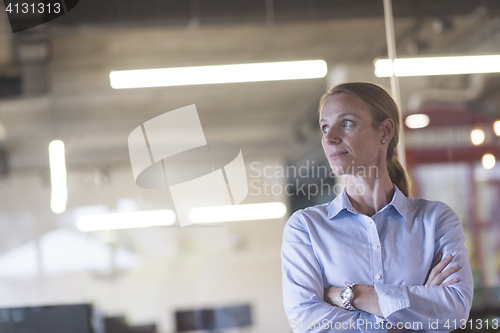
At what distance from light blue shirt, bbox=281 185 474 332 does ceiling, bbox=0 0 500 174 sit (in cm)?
99

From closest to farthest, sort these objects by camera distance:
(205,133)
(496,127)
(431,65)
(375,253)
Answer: (375,253), (431,65), (205,133), (496,127)

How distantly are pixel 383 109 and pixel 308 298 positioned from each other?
73 centimetres

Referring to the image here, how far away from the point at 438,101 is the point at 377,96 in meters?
2.96

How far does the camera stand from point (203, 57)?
4.65 meters

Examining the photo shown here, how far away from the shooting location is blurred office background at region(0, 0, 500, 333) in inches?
134

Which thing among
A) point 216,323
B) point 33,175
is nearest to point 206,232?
point 216,323

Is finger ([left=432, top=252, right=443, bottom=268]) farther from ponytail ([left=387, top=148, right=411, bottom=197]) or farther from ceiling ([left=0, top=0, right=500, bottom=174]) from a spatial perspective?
ceiling ([left=0, top=0, right=500, bottom=174])

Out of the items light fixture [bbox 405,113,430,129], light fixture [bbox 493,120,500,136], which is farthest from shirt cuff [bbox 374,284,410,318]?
light fixture [bbox 493,120,500,136]

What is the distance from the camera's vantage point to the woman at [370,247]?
4.66ft

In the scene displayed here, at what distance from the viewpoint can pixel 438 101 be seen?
4285mm

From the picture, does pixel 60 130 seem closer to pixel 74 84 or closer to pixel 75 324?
pixel 74 84

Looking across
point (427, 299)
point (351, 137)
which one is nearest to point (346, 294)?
point (427, 299)

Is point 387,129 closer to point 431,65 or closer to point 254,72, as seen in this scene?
point 431,65

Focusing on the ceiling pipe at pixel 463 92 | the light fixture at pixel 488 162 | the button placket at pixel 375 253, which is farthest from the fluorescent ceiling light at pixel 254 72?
the light fixture at pixel 488 162
